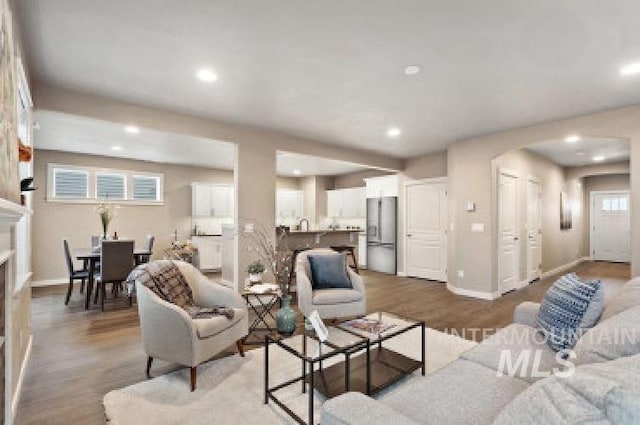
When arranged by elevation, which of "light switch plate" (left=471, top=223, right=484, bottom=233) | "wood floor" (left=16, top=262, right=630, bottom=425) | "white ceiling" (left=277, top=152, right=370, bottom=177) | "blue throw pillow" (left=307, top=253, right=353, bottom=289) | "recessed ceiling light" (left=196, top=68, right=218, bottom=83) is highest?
"recessed ceiling light" (left=196, top=68, right=218, bottom=83)

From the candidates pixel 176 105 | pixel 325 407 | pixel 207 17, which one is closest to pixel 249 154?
pixel 176 105

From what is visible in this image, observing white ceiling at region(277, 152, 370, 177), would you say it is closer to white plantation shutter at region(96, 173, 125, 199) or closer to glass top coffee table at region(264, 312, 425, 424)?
white plantation shutter at region(96, 173, 125, 199)

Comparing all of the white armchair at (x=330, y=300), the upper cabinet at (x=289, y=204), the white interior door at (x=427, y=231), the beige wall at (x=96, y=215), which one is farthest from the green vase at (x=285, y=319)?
the upper cabinet at (x=289, y=204)

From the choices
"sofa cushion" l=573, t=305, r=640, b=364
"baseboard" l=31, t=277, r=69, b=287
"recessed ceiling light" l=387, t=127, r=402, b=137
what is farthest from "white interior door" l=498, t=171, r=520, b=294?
"baseboard" l=31, t=277, r=69, b=287

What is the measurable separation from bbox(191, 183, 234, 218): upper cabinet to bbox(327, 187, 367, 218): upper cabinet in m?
2.93

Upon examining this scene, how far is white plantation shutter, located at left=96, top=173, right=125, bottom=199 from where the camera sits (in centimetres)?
665

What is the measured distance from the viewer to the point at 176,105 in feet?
12.3

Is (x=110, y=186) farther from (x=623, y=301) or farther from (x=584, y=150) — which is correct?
(x=584, y=150)

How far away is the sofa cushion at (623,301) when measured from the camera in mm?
1728

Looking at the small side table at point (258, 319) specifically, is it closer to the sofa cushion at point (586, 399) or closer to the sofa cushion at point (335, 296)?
the sofa cushion at point (335, 296)

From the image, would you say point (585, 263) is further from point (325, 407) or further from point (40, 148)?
point (40, 148)

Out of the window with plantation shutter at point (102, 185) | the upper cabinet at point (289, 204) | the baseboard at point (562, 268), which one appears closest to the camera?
the window with plantation shutter at point (102, 185)

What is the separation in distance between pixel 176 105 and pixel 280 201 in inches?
231

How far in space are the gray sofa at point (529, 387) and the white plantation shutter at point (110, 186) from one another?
23.5ft
